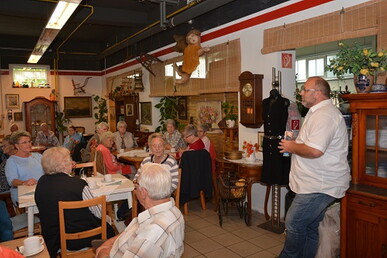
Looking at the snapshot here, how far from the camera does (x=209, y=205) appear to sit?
19.0 ft

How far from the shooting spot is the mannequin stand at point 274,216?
4551mm

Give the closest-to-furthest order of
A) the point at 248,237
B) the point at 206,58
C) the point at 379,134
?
the point at 379,134 < the point at 248,237 < the point at 206,58

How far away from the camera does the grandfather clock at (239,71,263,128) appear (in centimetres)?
514

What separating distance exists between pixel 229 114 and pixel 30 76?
28.6 ft

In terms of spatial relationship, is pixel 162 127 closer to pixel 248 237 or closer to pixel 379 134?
pixel 248 237

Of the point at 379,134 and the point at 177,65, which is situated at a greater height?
the point at 177,65

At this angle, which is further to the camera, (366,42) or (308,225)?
(366,42)

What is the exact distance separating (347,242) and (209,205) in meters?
2.91

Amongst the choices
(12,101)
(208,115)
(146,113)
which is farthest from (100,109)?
(208,115)

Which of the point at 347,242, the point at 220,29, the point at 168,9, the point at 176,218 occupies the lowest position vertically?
the point at 347,242

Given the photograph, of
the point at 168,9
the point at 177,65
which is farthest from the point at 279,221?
the point at 168,9

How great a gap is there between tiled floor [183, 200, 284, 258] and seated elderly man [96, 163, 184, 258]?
6.64 feet

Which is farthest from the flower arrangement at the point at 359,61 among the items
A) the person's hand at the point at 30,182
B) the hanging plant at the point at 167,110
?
the hanging plant at the point at 167,110

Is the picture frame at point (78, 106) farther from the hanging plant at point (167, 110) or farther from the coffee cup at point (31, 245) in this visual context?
the coffee cup at point (31, 245)
